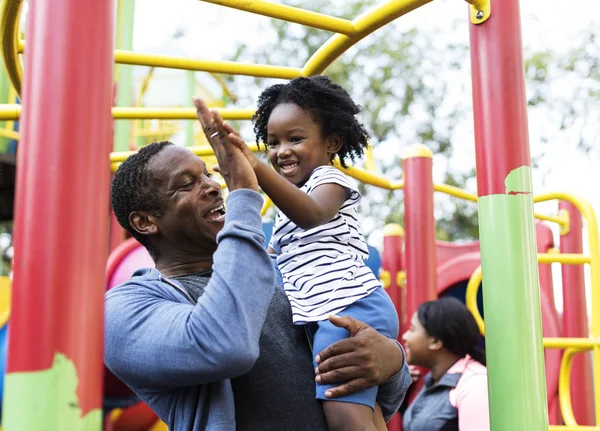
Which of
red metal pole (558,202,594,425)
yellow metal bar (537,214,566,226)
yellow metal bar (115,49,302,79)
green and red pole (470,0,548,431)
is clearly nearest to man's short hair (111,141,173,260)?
yellow metal bar (115,49,302,79)

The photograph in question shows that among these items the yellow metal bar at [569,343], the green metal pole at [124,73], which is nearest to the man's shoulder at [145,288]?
the yellow metal bar at [569,343]

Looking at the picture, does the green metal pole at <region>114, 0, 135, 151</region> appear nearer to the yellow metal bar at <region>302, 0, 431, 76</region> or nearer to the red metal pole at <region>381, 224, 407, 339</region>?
the red metal pole at <region>381, 224, 407, 339</region>

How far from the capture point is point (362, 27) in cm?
164

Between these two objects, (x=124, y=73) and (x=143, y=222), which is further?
(x=124, y=73)

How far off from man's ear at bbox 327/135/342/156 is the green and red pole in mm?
346

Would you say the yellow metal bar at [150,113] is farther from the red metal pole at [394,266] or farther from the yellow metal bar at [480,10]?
the red metal pole at [394,266]

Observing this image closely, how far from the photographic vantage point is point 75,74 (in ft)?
3.03

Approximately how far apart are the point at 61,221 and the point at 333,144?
0.94 meters

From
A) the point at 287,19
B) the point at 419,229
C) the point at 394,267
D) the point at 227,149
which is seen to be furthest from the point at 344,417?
the point at 394,267

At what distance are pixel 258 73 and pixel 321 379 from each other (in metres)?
0.91

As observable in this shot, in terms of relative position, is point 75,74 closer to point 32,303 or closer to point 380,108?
point 32,303

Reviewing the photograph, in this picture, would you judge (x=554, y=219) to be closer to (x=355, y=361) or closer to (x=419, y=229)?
(x=419, y=229)

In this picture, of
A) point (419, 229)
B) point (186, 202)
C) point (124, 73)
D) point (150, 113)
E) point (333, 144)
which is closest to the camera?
point (186, 202)

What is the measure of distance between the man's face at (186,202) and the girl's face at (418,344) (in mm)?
2057
